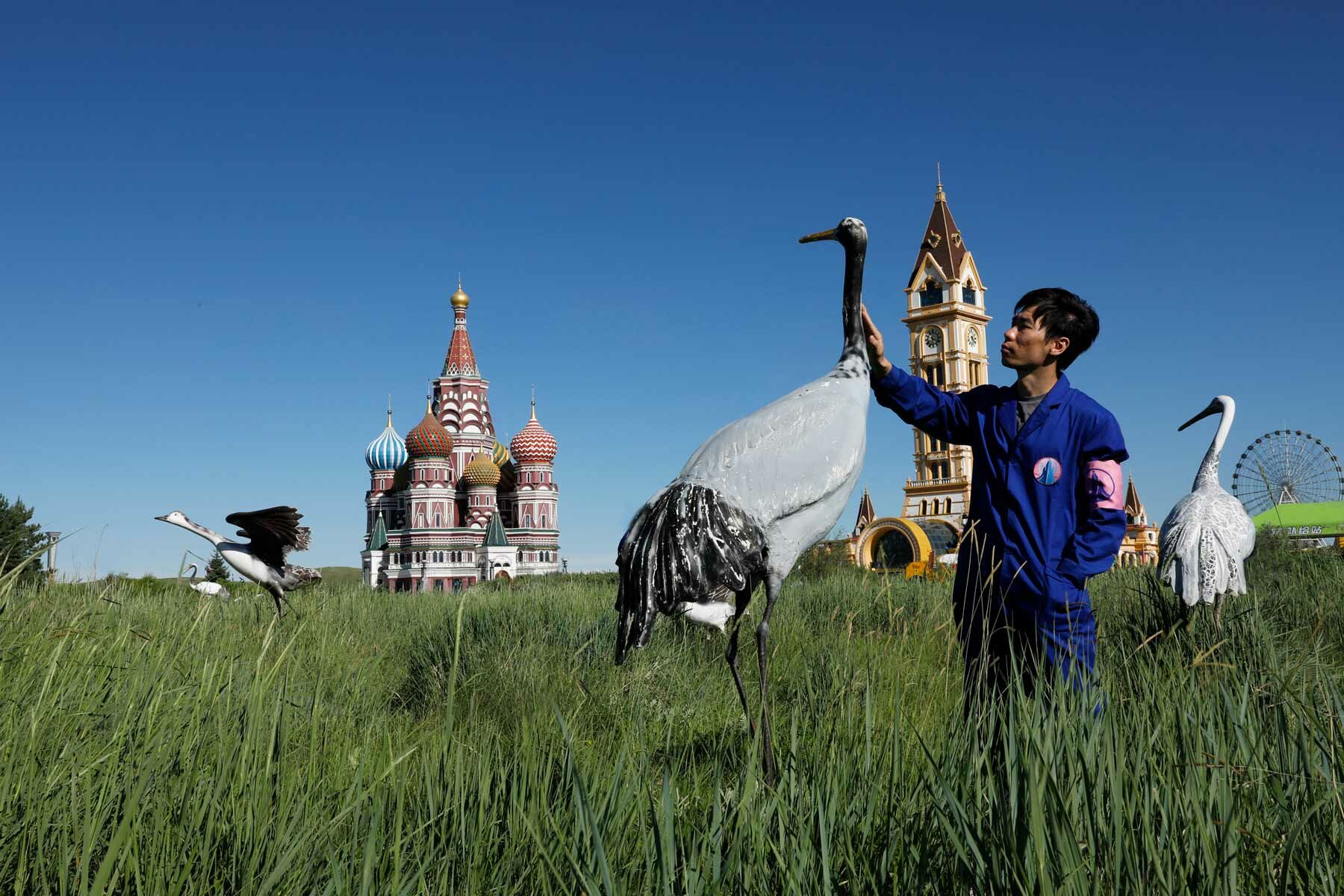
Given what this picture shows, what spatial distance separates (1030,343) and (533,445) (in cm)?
5427

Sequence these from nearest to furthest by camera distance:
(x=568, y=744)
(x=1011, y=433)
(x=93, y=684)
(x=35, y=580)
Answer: (x=568, y=744)
(x=93, y=684)
(x=1011, y=433)
(x=35, y=580)

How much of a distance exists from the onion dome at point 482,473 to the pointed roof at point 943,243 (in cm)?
3636

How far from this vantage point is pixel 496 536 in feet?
172

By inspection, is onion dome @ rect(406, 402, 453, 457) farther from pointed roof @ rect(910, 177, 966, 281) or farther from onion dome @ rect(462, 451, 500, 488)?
pointed roof @ rect(910, 177, 966, 281)

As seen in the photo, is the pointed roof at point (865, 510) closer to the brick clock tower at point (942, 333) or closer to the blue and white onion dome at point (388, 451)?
the brick clock tower at point (942, 333)

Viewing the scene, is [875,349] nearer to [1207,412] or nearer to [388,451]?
[1207,412]

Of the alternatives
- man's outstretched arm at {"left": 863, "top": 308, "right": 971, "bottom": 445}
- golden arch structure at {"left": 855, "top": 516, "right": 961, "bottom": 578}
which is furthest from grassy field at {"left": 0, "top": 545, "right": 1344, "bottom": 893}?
golden arch structure at {"left": 855, "top": 516, "right": 961, "bottom": 578}

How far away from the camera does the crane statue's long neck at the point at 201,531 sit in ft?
28.1

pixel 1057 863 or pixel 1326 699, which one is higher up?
pixel 1326 699

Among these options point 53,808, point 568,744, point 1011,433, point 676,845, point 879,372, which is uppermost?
point 879,372

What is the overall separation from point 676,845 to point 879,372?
7.31ft

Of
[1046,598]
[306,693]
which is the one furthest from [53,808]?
[1046,598]

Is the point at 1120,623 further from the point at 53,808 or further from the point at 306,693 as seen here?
the point at 53,808

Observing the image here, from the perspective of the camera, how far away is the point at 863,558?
47.4 meters
